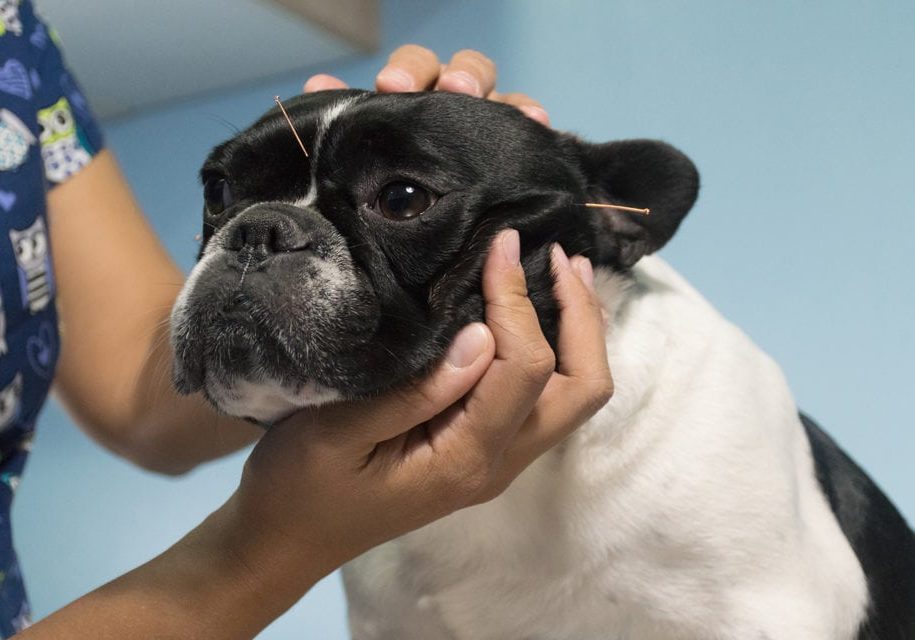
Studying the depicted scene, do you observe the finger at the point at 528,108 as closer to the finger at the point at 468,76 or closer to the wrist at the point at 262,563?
the finger at the point at 468,76

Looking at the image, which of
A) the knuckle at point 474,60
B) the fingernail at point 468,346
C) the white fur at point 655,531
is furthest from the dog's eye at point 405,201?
the knuckle at point 474,60

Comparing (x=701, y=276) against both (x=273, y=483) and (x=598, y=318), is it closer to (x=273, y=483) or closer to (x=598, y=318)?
(x=598, y=318)

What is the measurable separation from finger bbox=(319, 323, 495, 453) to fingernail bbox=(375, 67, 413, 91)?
13.9 inches

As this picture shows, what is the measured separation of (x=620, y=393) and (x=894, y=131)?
104cm

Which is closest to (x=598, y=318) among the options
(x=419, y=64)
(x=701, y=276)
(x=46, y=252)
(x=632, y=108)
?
(x=419, y=64)

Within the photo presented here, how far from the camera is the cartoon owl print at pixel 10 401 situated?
102 cm

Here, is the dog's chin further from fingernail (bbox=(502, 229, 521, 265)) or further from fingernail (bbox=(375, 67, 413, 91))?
fingernail (bbox=(375, 67, 413, 91))

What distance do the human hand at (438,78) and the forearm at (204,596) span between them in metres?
0.49

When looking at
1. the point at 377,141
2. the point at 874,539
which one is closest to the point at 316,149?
the point at 377,141

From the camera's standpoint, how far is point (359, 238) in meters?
0.81

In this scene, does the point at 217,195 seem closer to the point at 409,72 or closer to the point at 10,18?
the point at 409,72

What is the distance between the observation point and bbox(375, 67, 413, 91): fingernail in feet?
3.37

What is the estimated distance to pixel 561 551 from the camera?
942 mm

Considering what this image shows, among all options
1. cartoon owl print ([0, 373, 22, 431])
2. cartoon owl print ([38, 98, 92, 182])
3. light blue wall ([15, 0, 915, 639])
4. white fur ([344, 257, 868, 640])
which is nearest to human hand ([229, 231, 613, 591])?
white fur ([344, 257, 868, 640])
